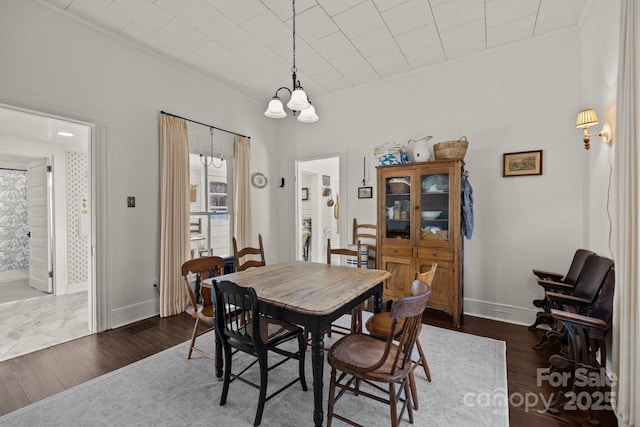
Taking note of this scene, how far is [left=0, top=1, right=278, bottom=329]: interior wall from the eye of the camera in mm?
2572

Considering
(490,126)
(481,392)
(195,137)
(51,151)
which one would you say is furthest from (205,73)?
(481,392)

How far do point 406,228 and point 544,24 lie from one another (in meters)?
2.57

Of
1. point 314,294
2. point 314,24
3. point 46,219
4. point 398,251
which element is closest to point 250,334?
point 314,294

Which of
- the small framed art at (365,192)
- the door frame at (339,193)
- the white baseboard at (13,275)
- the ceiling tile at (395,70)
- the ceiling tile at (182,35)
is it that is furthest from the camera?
the white baseboard at (13,275)

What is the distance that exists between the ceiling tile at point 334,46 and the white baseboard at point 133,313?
3668 mm

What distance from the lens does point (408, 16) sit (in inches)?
111

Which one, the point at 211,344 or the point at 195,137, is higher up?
the point at 195,137

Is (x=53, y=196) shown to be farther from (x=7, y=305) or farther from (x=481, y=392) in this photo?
(x=481, y=392)

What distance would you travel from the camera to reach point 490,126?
3420mm

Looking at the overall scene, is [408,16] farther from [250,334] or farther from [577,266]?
[250,334]

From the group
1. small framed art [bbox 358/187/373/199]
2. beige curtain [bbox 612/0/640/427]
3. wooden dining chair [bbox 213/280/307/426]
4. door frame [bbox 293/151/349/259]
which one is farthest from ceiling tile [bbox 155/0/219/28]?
beige curtain [bbox 612/0/640/427]

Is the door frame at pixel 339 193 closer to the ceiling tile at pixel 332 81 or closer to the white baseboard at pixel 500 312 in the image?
the ceiling tile at pixel 332 81

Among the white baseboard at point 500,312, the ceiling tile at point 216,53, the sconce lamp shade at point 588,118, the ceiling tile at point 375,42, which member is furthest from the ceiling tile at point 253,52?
the white baseboard at point 500,312

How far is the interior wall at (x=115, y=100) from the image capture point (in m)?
2.57
